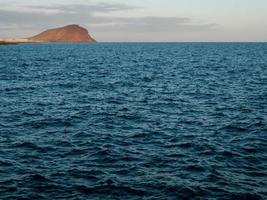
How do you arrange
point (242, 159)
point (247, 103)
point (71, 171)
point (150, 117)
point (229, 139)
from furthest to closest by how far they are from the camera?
point (247, 103) < point (150, 117) < point (229, 139) < point (242, 159) < point (71, 171)

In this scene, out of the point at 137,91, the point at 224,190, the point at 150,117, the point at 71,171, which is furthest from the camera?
the point at 137,91

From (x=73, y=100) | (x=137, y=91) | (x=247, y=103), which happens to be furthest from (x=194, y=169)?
(x=137, y=91)

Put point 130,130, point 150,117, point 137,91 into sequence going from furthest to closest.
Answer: point 137,91
point 150,117
point 130,130

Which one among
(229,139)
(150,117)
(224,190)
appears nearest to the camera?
(224,190)

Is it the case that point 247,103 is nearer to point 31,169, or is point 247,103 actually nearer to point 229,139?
point 229,139

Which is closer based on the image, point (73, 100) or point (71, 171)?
point (71, 171)

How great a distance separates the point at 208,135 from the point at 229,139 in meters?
1.53

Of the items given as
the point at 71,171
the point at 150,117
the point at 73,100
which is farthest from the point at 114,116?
the point at 71,171

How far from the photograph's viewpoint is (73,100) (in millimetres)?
38562

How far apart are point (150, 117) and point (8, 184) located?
16.2 m

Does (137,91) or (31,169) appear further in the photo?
(137,91)

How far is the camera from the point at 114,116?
3144cm

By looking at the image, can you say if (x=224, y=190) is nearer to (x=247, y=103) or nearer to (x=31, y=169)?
(x=31, y=169)

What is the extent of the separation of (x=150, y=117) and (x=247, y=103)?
11272 mm
